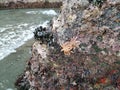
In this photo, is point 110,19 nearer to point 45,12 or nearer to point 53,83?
point 53,83

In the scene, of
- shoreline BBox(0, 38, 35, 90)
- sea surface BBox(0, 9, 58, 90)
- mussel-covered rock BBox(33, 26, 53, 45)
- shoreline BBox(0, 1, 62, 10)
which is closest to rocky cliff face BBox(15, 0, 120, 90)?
mussel-covered rock BBox(33, 26, 53, 45)

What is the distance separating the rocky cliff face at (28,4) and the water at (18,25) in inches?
34.8

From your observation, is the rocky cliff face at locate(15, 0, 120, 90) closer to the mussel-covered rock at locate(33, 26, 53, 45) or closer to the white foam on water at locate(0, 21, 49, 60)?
the mussel-covered rock at locate(33, 26, 53, 45)

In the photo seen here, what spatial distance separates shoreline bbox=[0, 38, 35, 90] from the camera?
6484 mm

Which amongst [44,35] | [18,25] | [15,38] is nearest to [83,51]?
[44,35]

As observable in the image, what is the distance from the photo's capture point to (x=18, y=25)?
42.2 ft

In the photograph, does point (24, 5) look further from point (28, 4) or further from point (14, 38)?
point (14, 38)

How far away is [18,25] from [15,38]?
210 centimetres

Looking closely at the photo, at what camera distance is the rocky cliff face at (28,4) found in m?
17.2

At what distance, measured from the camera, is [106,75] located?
14.6ft

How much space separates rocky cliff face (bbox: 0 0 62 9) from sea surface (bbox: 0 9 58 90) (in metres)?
0.85

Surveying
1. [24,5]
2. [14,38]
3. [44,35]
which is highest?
[44,35]

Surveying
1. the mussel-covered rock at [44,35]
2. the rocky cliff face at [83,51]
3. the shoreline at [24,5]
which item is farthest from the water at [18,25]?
the rocky cliff face at [83,51]

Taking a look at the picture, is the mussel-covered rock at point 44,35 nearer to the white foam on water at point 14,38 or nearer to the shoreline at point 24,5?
the white foam on water at point 14,38
